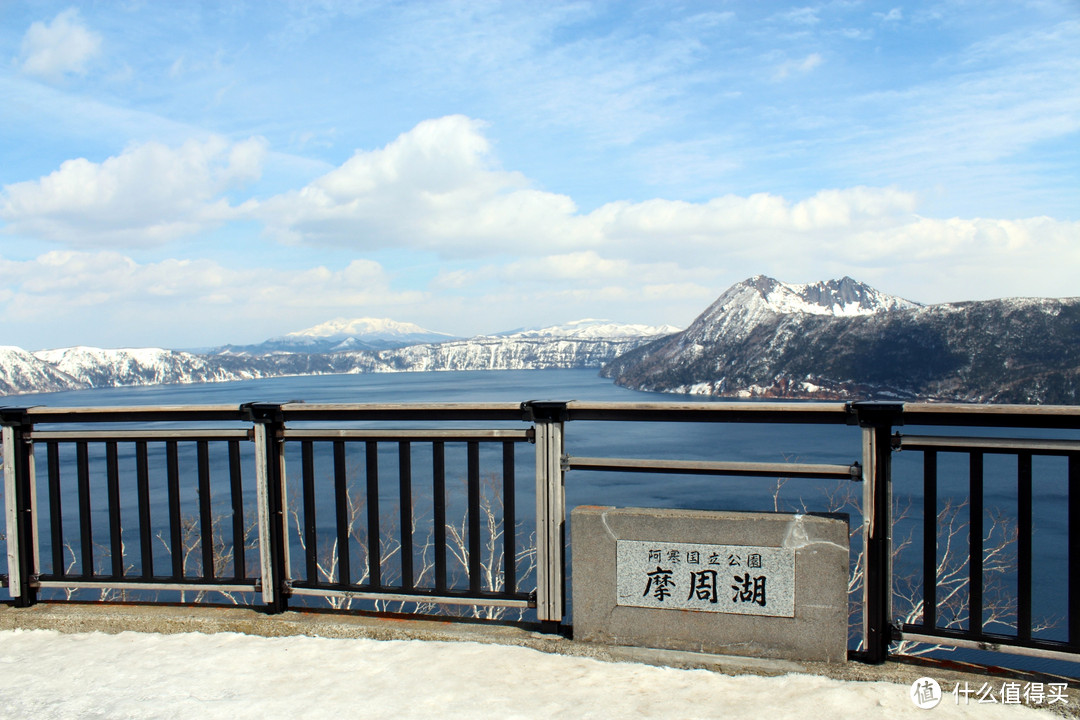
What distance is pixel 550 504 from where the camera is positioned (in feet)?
12.6

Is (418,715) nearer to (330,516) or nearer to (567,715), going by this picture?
(567,715)

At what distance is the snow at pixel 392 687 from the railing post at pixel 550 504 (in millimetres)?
270

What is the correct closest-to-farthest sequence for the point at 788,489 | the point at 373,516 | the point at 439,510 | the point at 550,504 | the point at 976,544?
the point at 976,544 → the point at 550,504 → the point at 439,510 → the point at 373,516 → the point at 788,489

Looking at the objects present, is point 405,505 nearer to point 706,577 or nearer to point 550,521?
point 550,521

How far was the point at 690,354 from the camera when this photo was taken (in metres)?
195

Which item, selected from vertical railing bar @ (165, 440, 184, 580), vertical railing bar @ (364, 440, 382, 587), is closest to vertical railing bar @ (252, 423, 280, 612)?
vertical railing bar @ (165, 440, 184, 580)

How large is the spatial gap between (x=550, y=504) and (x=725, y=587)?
0.95m

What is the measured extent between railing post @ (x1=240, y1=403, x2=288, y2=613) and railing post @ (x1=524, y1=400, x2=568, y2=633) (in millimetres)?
1541

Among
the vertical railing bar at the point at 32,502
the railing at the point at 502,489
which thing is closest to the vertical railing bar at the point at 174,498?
the railing at the point at 502,489

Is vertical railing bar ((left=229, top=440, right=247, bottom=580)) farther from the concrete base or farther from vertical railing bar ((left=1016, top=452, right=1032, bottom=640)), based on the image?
vertical railing bar ((left=1016, top=452, right=1032, bottom=640))

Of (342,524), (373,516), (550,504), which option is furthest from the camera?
(342,524)

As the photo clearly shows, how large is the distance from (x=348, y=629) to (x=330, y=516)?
40.6 meters

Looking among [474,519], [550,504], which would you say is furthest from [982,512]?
[474,519]

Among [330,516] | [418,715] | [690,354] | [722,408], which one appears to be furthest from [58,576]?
[690,354]
